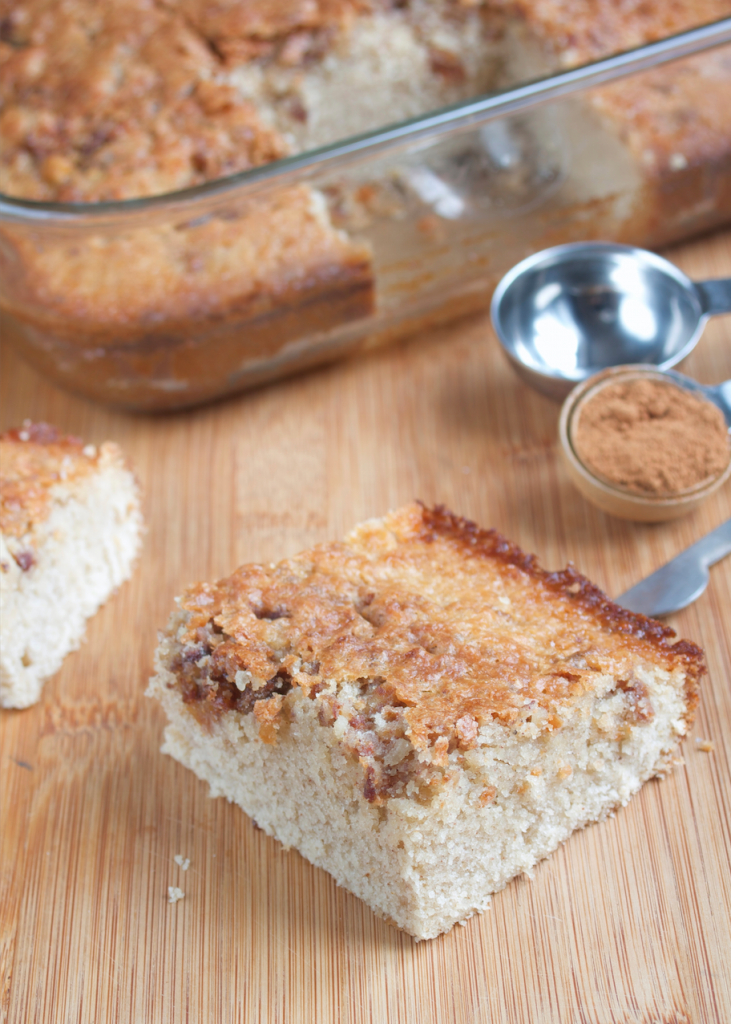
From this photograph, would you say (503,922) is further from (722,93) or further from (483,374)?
(722,93)

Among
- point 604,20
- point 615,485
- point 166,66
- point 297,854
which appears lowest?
point 297,854

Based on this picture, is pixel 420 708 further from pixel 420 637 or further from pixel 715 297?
pixel 715 297

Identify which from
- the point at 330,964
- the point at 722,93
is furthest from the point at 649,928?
the point at 722,93

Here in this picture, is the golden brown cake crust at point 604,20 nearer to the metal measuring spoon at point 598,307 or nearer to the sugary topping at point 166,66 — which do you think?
the sugary topping at point 166,66

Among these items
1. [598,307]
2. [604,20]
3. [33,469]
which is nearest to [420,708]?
[33,469]

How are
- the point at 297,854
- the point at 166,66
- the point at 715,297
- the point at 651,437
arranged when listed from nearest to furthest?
the point at 297,854 → the point at 651,437 → the point at 715,297 → the point at 166,66

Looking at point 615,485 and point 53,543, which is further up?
point 53,543

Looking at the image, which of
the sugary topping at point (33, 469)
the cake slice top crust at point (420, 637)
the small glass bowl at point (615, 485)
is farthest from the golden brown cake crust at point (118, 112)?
the cake slice top crust at point (420, 637)

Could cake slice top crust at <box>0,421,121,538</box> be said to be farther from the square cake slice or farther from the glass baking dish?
the square cake slice
